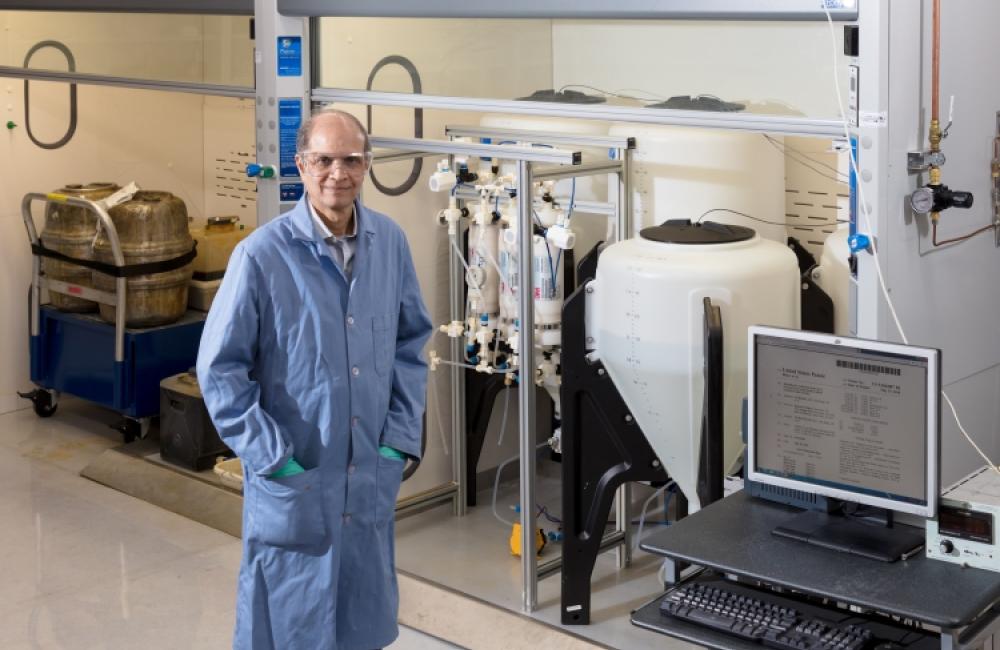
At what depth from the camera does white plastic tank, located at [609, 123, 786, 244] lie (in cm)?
414

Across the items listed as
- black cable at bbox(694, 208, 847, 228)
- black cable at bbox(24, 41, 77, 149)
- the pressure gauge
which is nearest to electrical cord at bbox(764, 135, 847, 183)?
black cable at bbox(694, 208, 847, 228)

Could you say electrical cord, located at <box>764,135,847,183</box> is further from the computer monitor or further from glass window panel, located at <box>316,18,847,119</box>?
the computer monitor

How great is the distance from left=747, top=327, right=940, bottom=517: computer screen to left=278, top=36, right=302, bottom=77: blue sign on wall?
2.23 m

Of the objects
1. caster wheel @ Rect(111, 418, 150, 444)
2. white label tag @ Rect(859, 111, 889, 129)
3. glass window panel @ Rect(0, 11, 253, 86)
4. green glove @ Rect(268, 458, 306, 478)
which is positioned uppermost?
glass window panel @ Rect(0, 11, 253, 86)

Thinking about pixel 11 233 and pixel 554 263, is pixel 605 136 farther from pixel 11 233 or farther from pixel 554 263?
pixel 11 233

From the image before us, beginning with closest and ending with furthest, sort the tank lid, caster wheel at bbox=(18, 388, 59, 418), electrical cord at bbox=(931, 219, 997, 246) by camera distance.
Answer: electrical cord at bbox=(931, 219, 997, 246) < the tank lid < caster wheel at bbox=(18, 388, 59, 418)

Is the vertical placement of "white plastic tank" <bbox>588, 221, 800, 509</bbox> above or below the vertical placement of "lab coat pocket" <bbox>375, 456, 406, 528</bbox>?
above

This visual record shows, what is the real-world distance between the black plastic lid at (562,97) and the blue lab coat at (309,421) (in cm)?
132

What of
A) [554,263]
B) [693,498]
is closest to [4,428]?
[554,263]

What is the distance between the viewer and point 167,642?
14.0ft

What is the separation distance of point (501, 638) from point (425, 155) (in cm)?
172

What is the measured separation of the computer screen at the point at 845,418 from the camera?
2.71 meters

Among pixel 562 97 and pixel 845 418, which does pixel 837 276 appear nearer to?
pixel 562 97

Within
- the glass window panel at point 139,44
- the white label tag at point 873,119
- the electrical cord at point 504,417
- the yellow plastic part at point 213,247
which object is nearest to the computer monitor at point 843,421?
the white label tag at point 873,119
